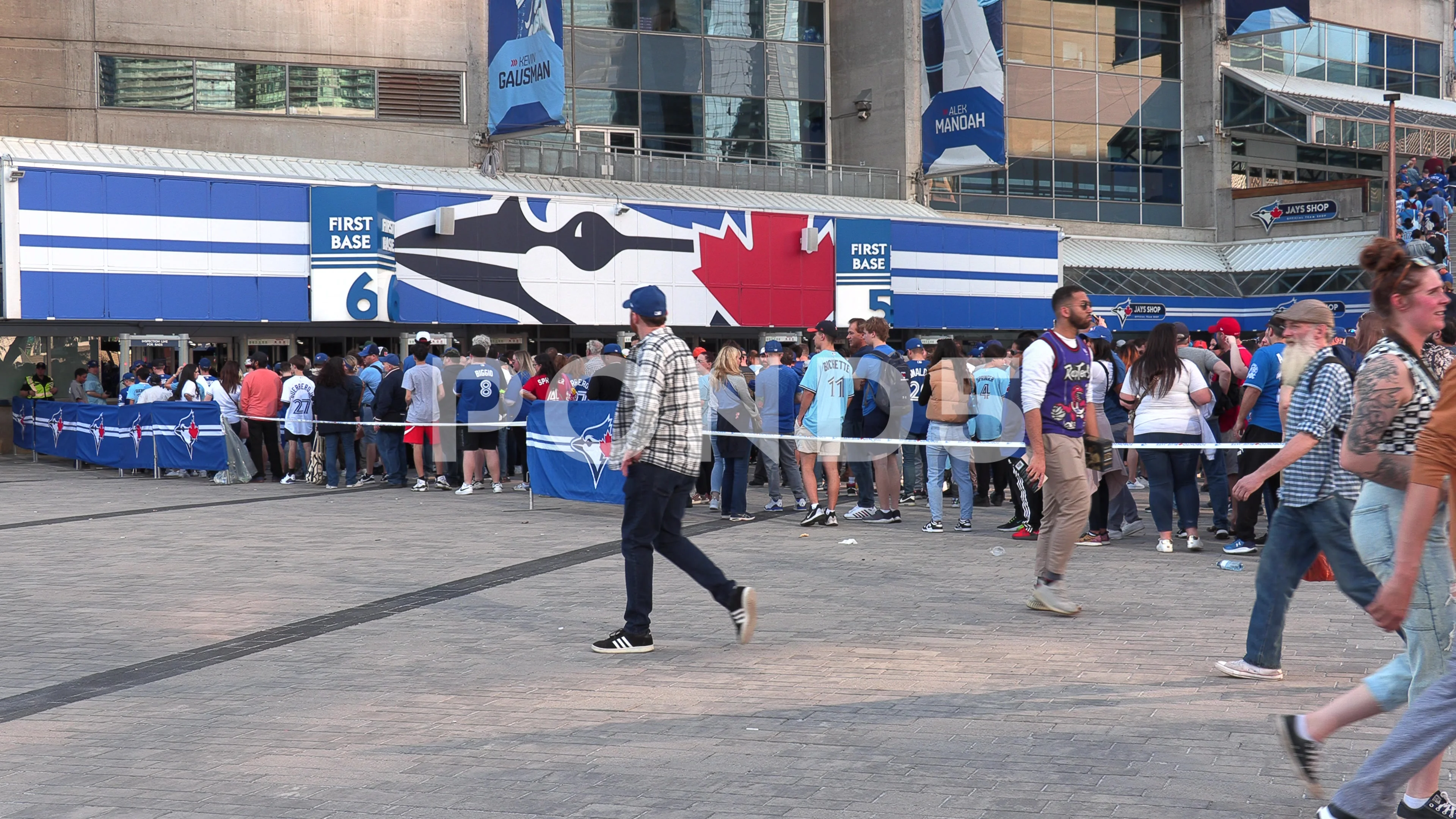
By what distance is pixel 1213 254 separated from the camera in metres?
42.8

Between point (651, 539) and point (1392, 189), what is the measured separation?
33.7 metres

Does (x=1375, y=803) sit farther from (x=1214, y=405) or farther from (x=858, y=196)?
(x=858, y=196)

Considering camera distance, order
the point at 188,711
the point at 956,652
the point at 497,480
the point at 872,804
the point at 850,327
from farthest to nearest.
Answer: the point at 497,480, the point at 850,327, the point at 956,652, the point at 188,711, the point at 872,804

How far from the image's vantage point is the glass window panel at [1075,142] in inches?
1599

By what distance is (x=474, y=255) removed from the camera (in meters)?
24.5

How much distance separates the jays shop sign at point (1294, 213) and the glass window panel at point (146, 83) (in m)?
31.9

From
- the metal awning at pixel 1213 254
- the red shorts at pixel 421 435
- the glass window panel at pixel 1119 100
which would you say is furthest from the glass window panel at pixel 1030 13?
the red shorts at pixel 421 435

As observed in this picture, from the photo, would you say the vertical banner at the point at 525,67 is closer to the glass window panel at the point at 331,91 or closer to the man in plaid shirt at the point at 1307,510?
the glass window panel at the point at 331,91

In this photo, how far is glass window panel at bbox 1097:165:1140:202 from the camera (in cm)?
4172

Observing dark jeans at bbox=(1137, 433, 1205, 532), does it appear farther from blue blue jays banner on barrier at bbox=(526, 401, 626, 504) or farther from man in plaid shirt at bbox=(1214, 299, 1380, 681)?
blue blue jays banner on barrier at bbox=(526, 401, 626, 504)

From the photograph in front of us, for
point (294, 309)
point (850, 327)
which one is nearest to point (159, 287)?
point (294, 309)

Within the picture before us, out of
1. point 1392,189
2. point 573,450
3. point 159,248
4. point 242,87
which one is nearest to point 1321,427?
point 573,450

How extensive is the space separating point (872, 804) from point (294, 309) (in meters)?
20.2

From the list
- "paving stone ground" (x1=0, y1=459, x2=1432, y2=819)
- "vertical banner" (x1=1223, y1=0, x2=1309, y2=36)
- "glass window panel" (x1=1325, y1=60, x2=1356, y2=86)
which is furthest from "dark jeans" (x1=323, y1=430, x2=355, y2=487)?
"glass window panel" (x1=1325, y1=60, x2=1356, y2=86)
